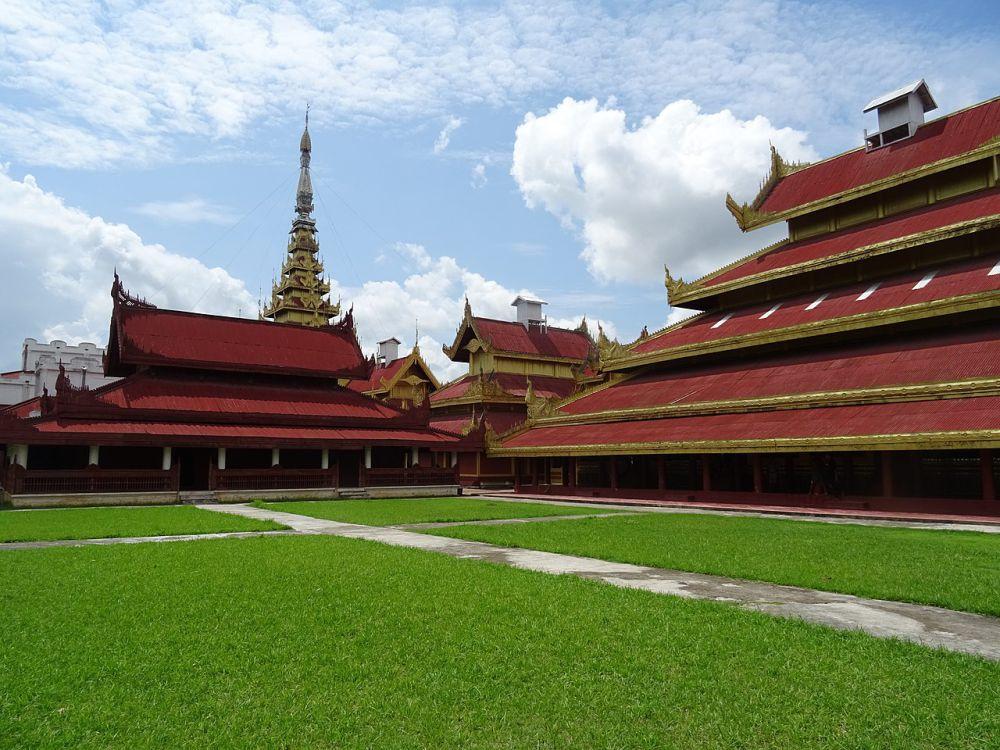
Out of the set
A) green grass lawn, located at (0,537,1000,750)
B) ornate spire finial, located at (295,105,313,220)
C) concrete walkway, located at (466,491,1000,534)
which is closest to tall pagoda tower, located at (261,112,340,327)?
ornate spire finial, located at (295,105,313,220)

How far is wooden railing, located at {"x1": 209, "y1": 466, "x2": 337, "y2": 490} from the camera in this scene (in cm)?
2802

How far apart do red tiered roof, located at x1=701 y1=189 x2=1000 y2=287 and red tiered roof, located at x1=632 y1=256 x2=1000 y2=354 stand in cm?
148

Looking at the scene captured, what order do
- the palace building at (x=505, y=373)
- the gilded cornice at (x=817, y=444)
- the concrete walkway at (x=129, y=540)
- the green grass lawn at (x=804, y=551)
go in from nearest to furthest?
1. the green grass lawn at (x=804, y=551)
2. the concrete walkway at (x=129, y=540)
3. the gilded cornice at (x=817, y=444)
4. the palace building at (x=505, y=373)

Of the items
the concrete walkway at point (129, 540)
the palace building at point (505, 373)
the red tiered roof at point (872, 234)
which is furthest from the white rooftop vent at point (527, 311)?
the concrete walkway at point (129, 540)

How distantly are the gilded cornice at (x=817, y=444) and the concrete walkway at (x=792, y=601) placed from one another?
11516mm

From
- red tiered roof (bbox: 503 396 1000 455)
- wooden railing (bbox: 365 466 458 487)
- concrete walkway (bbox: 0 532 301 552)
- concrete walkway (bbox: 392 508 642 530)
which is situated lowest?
concrete walkway (bbox: 392 508 642 530)

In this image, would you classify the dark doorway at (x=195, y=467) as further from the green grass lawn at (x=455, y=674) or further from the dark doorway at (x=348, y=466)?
the green grass lawn at (x=455, y=674)

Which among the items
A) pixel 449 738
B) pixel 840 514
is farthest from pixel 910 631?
pixel 840 514

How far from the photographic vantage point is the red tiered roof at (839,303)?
78.0ft

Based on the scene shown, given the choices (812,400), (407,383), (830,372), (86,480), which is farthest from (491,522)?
(407,383)

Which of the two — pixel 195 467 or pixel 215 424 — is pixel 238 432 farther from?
pixel 195 467

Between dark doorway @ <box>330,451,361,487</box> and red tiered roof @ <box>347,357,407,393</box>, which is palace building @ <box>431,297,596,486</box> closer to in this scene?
red tiered roof @ <box>347,357,407,393</box>

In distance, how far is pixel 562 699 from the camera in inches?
182

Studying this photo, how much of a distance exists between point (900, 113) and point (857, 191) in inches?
217
